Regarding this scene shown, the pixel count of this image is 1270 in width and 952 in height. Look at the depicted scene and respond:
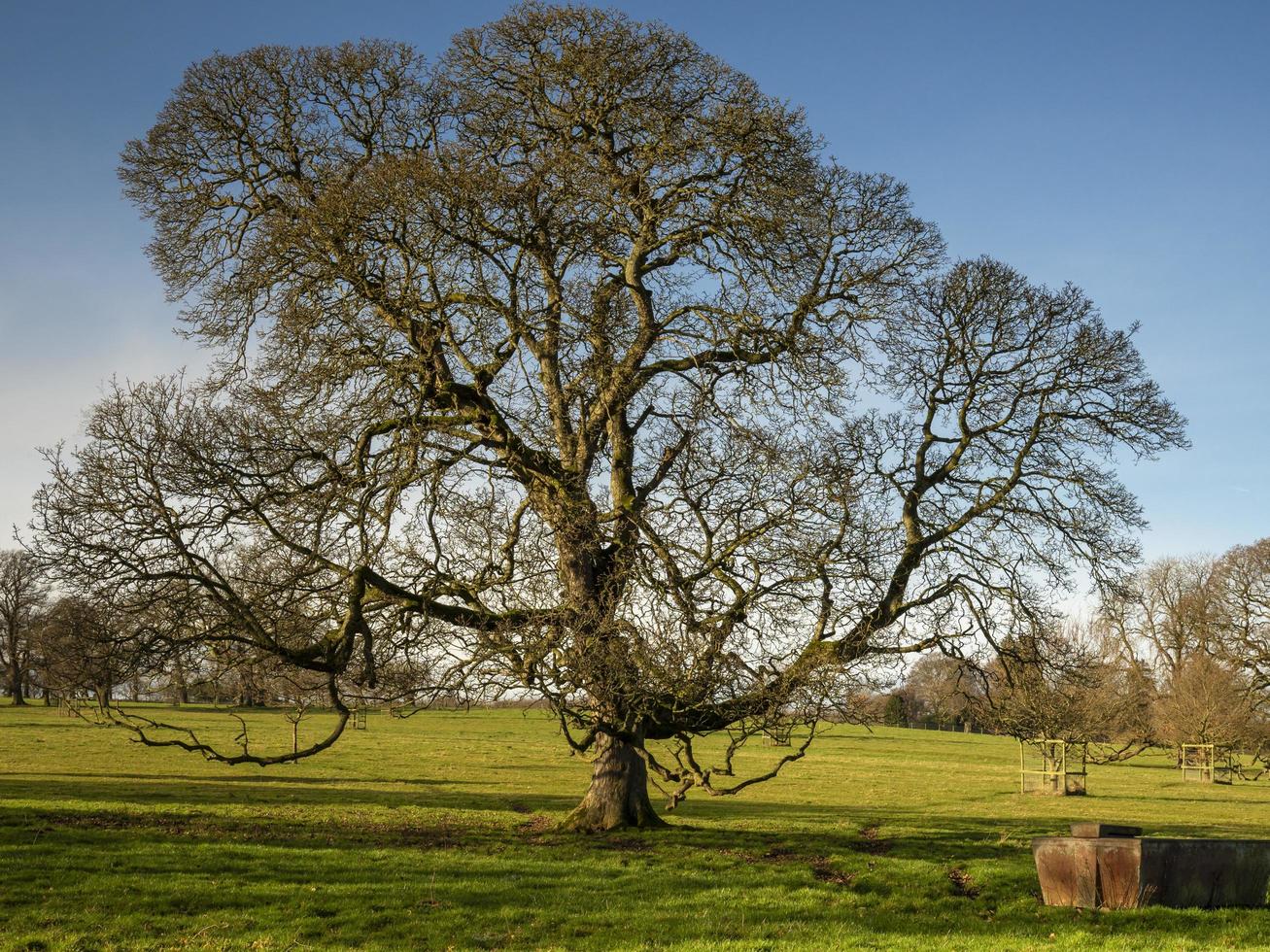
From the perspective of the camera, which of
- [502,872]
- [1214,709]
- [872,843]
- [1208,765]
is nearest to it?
[502,872]

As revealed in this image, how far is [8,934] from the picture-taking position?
10727 millimetres

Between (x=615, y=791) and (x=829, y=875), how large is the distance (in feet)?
15.1

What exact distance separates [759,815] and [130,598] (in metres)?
17.8

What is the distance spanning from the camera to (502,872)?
50.2 feet

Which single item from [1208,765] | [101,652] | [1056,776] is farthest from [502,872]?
[1208,765]

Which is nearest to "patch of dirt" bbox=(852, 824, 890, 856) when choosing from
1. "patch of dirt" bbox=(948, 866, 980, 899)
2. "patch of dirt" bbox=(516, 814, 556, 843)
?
"patch of dirt" bbox=(948, 866, 980, 899)

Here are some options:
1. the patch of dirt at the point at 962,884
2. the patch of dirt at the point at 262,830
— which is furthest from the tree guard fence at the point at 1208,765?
the patch of dirt at the point at 262,830

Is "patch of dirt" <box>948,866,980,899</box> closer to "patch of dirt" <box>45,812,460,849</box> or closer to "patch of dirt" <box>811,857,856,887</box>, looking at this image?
"patch of dirt" <box>811,857,856,887</box>

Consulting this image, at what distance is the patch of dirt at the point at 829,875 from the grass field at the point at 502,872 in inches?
4.5

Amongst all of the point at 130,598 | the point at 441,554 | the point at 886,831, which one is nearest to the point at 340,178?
the point at 441,554

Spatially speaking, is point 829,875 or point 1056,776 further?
point 1056,776

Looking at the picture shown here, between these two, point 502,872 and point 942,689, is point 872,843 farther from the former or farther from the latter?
point 942,689

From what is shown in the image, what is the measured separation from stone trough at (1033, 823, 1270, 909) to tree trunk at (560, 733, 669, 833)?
24.4 ft

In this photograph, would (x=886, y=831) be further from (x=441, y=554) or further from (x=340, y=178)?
(x=340, y=178)
